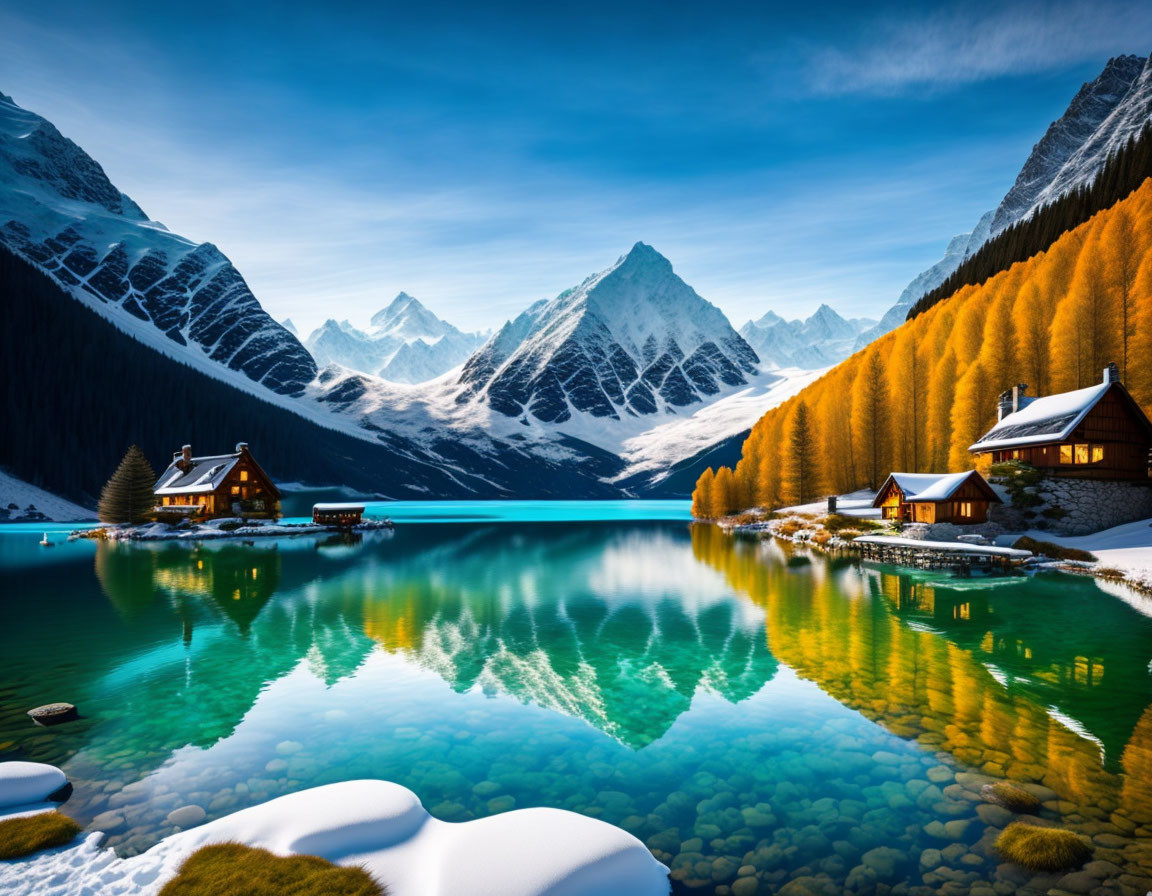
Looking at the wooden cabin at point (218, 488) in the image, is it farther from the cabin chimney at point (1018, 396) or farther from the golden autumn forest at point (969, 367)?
the cabin chimney at point (1018, 396)

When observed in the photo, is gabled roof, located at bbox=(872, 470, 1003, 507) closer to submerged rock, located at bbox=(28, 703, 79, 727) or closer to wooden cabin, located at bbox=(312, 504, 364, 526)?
submerged rock, located at bbox=(28, 703, 79, 727)

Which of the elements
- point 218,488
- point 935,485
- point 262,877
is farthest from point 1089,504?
point 218,488

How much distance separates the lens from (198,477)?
8425 cm

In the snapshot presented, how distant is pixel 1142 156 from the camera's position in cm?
8706

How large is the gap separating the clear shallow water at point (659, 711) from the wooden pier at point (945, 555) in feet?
25.5

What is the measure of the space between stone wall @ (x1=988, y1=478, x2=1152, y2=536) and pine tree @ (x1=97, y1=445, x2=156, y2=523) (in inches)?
3640

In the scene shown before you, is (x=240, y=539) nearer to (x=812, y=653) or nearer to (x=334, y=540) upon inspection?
(x=334, y=540)

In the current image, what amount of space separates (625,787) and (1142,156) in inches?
4576

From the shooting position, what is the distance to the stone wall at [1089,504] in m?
48.3

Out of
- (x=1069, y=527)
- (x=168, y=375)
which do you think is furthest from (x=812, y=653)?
(x=168, y=375)

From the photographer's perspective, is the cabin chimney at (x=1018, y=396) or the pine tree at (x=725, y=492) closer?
the cabin chimney at (x=1018, y=396)

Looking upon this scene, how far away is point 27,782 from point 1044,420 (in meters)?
63.2

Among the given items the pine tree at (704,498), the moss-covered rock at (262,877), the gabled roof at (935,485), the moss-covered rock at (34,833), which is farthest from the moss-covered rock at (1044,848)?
the pine tree at (704,498)

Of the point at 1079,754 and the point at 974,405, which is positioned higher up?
the point at 974,405
